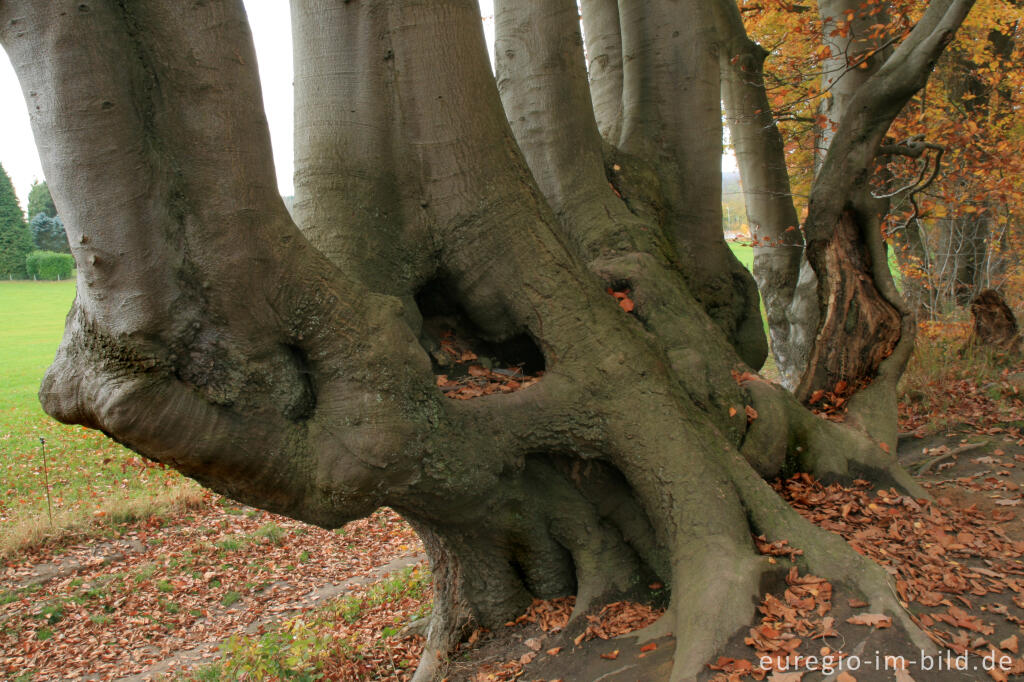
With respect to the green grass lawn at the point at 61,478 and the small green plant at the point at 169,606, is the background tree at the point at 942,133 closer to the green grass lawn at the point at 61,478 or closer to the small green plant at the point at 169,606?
the small green plant at the point at 169,606

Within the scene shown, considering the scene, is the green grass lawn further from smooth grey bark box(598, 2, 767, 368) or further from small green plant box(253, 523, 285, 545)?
smooth grey bark box(598, 2, 767, 368)

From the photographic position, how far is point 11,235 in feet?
181

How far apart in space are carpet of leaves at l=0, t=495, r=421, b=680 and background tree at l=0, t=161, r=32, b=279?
56.8m

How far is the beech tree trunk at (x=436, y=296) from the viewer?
2852 mm

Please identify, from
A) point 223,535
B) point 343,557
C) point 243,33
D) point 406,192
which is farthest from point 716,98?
point 223,535

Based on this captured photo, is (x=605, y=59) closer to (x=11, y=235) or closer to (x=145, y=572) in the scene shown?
(x=145, y=572)

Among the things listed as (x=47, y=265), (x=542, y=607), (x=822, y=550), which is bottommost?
(x=542, y=607)

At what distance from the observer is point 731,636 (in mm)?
3344

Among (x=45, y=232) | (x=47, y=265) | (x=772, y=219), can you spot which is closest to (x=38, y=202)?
(x=45, y=232)

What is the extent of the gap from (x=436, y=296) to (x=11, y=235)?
2527 inches

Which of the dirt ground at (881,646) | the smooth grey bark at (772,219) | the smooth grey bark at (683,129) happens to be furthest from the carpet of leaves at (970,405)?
the smooth grey bark at (683,129)

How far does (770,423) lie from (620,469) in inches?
56.4

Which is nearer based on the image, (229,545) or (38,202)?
(229,545)

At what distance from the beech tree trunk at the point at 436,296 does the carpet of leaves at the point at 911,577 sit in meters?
0.16
